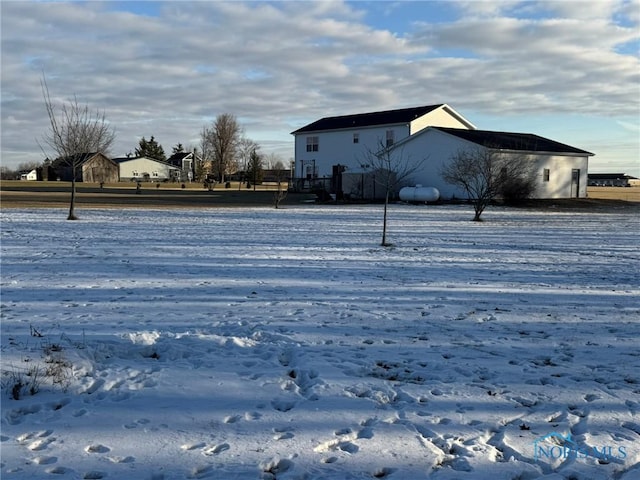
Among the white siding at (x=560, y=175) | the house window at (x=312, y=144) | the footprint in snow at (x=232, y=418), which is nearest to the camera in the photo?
the footprint in snow at (x=232, y=418)

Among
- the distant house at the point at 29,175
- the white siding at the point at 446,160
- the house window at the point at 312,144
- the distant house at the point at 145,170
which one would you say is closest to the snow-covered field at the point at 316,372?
the white siding at the point at 446,160

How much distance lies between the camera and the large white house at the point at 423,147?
42.6 metres

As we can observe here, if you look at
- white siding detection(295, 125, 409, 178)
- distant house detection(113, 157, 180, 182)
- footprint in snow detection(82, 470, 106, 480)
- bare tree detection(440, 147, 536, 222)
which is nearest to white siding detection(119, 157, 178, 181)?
distant house detection(113, 157, 180, 182)

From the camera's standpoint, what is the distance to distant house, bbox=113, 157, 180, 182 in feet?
315

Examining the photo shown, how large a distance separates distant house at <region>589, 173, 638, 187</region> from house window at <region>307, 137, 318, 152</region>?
106 metres

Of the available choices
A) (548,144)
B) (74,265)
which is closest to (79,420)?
(74,265)

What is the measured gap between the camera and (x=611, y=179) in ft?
482

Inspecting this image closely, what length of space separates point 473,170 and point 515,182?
21.7 feet

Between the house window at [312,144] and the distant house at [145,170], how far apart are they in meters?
44.7

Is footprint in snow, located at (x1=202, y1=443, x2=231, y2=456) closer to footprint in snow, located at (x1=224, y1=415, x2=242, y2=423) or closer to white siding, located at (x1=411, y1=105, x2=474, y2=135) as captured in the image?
footprint in snow, located at (x1=224, y1=415, x2=242, y2=423)

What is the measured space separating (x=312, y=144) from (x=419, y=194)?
22420mm

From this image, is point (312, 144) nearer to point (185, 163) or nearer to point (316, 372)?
point (316, 372)

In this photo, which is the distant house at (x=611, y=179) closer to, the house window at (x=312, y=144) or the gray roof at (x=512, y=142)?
the gray roof at (x=512, y=142)

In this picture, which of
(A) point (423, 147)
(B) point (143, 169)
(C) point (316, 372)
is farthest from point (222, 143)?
(C) point (316, 372)
